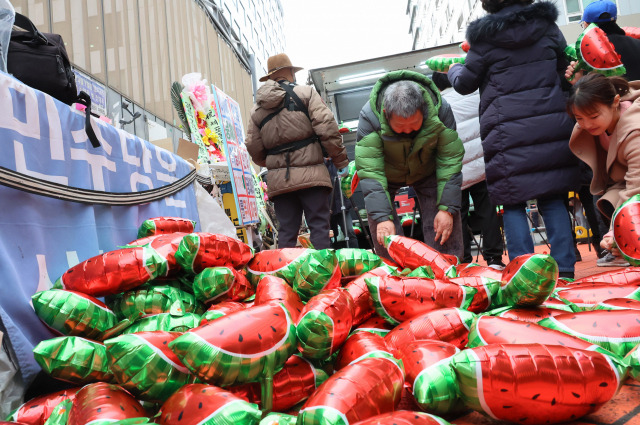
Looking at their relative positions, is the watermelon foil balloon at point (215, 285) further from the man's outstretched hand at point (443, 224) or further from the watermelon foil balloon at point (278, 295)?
the man's outstretched hand at point (443, 224)

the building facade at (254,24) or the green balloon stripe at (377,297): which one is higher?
the building facade at (254,24)

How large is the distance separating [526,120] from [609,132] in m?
0.35

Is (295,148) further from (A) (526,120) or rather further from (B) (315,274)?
(B) (315,274)

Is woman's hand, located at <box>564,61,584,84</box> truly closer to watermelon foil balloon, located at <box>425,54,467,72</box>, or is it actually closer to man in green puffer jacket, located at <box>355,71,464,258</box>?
man in green puffer jacket, located at <box>355,71,464,258</box>

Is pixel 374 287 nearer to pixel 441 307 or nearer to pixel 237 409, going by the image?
pixel 441 307

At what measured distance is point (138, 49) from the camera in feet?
20.1

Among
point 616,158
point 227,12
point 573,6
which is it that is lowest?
point 616,158

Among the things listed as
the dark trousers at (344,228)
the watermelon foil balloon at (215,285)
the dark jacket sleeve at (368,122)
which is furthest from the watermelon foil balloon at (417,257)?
the dark trousers at (344,228)

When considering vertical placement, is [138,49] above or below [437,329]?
above

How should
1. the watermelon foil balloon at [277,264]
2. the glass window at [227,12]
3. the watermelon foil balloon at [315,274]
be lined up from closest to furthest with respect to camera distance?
1. the watermelon foil balloon at [315,274]
2. the watermelon foil balloon at [277,264]
3. the glass window at [227,12]

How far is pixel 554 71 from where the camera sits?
Answer: 7.02ft

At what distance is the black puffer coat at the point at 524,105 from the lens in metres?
2.09

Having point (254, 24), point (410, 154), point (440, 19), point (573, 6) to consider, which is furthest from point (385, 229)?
point (440, 19)

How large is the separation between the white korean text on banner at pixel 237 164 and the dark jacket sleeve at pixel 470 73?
6.22 feet
